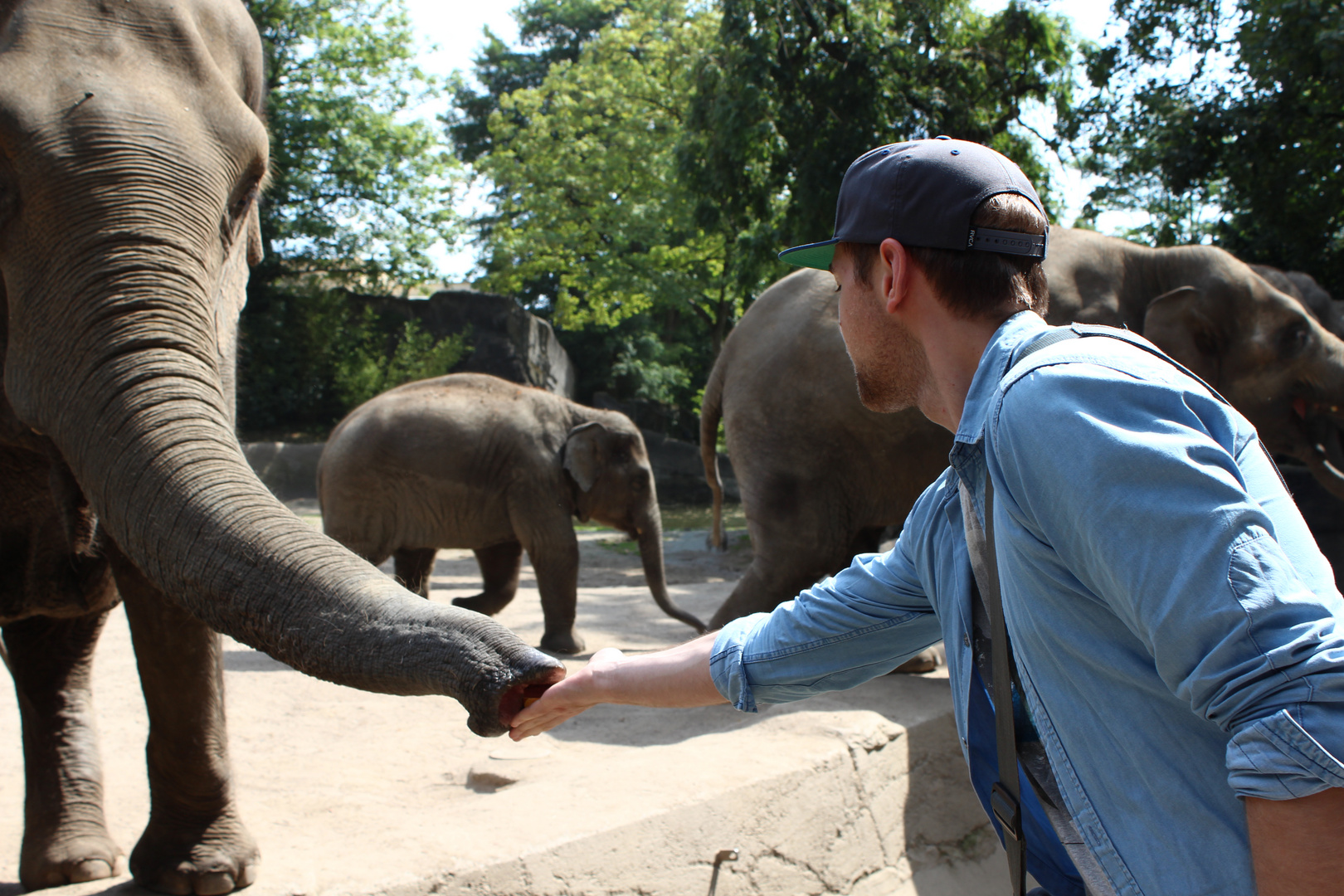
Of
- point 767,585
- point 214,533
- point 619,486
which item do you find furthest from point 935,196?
point 619,486

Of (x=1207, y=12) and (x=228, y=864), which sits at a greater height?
(x=1207, y=12)

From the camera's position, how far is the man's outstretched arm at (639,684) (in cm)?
206

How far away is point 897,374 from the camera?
1.68 m

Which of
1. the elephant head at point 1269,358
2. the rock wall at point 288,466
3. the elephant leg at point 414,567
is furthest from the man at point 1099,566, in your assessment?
the rock wall at point 288,466

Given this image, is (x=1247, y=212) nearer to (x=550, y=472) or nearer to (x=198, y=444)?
(x=550, y=472)

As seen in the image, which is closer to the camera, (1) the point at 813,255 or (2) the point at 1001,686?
(2) the point at 1001,686

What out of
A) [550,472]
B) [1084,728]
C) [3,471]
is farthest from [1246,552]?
[550,472]

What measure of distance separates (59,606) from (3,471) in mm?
460

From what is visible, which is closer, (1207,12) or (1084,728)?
(1084,728)

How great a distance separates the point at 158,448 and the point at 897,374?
169 centimetres

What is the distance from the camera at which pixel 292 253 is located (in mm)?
24719

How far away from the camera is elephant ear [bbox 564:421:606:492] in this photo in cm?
776

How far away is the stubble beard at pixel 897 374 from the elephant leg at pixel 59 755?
3.11 m

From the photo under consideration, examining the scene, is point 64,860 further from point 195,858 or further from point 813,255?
point 813,255
